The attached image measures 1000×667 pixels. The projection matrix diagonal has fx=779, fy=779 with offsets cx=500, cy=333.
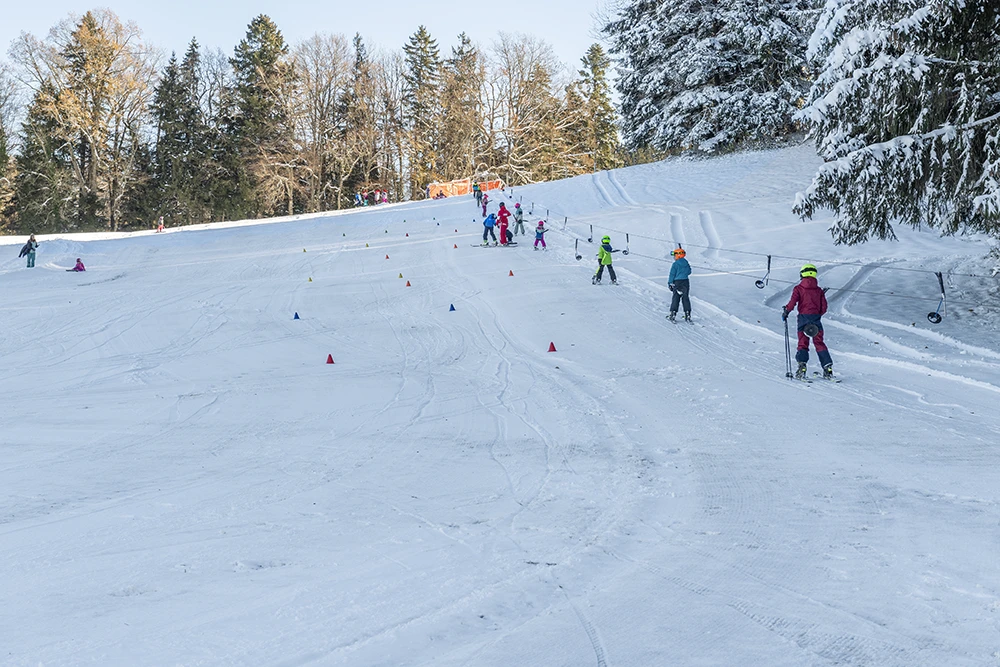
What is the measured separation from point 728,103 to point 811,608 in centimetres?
3695

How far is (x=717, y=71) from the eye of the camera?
3869 cm

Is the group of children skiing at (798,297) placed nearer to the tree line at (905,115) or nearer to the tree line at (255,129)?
the tree line at (905,115)

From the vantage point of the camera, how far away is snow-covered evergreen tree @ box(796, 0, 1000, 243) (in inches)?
448

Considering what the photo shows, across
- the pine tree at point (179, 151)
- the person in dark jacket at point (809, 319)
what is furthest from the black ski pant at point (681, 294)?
the pine tree at point (179, 151)

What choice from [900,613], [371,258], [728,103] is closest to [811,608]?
[900,613]

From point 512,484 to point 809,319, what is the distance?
5.84 m

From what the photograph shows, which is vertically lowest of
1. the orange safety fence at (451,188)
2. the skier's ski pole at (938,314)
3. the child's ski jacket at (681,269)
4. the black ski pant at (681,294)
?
the skier's ski pole at (938,314)

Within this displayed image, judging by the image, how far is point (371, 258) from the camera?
25984 mm

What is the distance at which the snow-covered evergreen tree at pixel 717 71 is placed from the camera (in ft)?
120

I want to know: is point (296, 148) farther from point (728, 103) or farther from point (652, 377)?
point (652, 377)

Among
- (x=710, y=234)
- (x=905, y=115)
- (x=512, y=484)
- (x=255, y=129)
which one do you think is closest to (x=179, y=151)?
(x=255, y=129)

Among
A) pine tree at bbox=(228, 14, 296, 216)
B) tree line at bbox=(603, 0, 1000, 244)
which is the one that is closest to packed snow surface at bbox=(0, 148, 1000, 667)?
tree line at bbox=(603, 0, 1000, 244)

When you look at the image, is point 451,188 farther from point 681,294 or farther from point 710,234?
point 681,294

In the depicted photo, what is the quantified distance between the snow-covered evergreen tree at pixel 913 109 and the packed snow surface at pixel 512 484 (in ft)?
7.44
